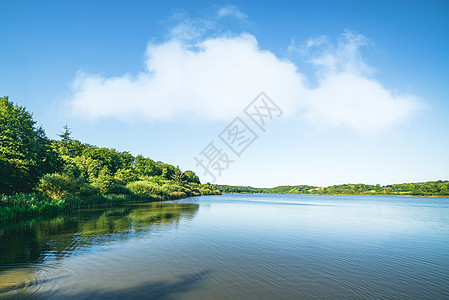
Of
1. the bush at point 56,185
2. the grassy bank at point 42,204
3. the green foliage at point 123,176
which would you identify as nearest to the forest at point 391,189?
the green foliage at point 123,176

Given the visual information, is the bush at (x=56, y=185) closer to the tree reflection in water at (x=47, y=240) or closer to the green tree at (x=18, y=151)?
the green tree at (x=18, y=151)

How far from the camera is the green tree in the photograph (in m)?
25.0

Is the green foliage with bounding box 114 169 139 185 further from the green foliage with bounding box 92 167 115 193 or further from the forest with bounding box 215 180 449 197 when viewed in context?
the forest with bounding box 215 180 449 197

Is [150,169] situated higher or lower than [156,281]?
higher

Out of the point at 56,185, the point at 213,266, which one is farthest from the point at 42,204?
the point at 213,266

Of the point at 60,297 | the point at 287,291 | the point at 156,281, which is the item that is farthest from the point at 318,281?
the point at 60,297

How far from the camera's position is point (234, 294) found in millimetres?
7051

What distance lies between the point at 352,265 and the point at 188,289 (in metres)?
7.45

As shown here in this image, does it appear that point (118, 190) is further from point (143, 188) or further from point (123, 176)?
point (123, 176)

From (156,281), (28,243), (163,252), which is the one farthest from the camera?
(28,243)

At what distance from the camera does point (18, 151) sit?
84.8 feet

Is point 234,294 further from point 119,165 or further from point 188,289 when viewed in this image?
point 119,165

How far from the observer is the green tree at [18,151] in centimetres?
2503

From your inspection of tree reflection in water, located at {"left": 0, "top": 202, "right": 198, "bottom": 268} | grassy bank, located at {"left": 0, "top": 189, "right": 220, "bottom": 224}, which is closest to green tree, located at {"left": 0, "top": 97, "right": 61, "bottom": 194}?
grassy bank, located at {"left": 0, "top": 189, "right": 220, "bottom": 224}
